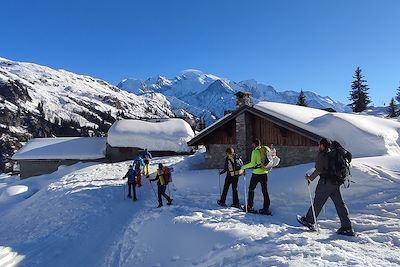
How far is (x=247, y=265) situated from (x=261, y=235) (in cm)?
159

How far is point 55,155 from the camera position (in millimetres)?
42031

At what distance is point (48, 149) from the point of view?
43594 millimetres

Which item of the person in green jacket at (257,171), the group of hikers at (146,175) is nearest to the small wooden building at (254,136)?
the group of hikers at (146,175)

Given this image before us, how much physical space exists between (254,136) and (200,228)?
12637mm

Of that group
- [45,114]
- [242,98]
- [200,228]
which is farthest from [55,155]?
[45,114]

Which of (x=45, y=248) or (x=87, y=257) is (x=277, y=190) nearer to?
(x=87, y=257)

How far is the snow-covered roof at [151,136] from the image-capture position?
4097cm

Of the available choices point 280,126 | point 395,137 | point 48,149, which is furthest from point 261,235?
point 48,149

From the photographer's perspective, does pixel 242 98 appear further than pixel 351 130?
Yes

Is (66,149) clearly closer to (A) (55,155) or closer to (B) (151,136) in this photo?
(A) (55,155)

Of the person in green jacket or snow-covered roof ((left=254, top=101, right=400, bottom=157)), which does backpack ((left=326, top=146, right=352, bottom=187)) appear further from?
snow-covered roof ((left=254, top=101, right=400, bottom=157))

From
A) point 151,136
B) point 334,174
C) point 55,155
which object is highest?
point 151,136

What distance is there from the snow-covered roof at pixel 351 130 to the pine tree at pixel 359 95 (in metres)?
47.0

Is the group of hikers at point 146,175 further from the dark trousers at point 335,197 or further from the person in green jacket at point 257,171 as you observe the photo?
the dark trousers at point 335,197
